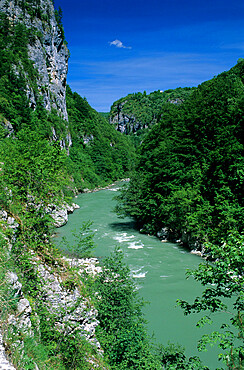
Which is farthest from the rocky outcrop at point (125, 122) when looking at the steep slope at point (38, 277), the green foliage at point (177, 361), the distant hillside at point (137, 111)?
the green foliage at point (177, 361)

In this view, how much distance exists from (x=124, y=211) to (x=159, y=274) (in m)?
9.86

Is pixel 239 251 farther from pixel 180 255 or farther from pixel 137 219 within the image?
pixel 137 219

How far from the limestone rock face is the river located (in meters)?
Answer: 23.3

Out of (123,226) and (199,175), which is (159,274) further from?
(123,226)

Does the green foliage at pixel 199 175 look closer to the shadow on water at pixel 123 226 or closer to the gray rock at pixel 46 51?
the shadow on water at pixel 123 226

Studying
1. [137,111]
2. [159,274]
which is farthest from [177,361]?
[137,111]

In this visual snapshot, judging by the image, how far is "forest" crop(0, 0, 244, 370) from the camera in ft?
15.4

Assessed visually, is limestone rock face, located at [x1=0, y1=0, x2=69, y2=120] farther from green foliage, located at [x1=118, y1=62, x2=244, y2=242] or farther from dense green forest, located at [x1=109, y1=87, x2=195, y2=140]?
dense green forest, located at [x1=109, y1=87, x2=195, y2=140]

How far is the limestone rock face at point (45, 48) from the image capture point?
38.4 m

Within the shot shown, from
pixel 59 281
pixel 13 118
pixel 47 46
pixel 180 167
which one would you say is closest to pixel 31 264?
pixel 59 281

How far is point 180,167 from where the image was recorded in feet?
68.3

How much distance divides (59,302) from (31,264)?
1073mm

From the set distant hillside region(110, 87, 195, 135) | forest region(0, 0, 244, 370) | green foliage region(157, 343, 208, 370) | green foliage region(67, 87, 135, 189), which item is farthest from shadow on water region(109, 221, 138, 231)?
distant hillside region(110, 87, 195, 135)

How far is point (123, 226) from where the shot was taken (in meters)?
22.8
